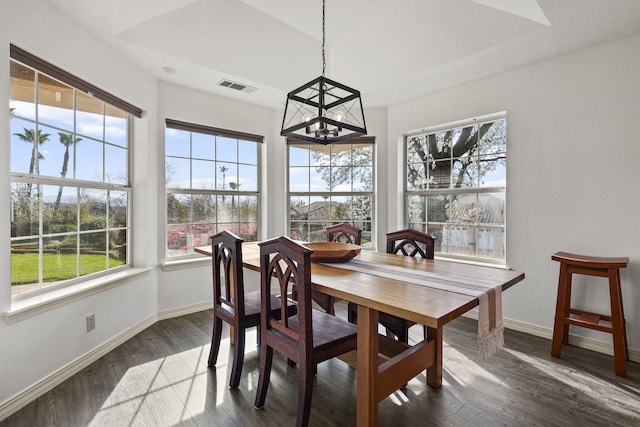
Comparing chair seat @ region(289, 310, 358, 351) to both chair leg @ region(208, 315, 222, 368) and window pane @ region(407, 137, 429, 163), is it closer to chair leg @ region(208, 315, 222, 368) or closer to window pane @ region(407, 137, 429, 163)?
chair leg @ region(208, 315, 222, 368)

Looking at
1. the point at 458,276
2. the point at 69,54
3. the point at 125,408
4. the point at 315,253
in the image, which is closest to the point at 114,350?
the point at 125,408

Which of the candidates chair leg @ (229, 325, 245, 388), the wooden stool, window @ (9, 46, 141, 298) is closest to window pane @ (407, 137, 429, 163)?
the wooden stool

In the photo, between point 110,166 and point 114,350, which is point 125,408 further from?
point 110,166

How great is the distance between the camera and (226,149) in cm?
388

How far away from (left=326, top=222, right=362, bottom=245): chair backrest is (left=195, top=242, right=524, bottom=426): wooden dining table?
3.09ft

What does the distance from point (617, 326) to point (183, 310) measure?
379cm

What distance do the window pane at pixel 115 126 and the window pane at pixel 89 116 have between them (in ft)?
0.20

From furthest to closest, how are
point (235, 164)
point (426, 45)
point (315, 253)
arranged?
point (235, 164)
point (426, 45)
point (315, 253)

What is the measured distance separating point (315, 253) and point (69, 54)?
227cm

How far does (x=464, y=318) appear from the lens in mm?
3408

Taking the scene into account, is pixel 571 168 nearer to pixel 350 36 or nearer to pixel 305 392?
pixel 350 36

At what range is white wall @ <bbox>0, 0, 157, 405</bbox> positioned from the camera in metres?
1.85

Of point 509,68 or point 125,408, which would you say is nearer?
point 125,408

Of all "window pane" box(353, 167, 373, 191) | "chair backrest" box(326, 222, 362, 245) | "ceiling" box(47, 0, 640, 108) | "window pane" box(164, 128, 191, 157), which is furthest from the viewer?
"window pane" box(353, 167, 373, 191)
